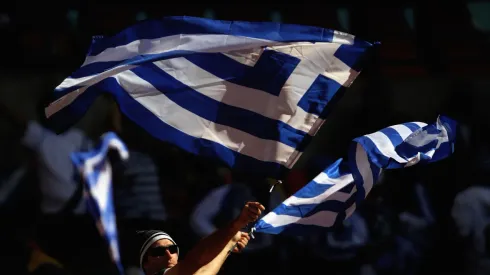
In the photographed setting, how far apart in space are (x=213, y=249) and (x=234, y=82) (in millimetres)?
1299

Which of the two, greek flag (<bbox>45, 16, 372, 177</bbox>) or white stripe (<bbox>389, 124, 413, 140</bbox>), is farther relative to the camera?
white stripe (<bbox>389, 124, 413, 140</bbox>)

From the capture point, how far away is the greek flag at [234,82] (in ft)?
21.2

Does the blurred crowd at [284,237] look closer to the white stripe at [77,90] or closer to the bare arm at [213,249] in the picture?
the white stripe at [77,90]

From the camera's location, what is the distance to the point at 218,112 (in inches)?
260

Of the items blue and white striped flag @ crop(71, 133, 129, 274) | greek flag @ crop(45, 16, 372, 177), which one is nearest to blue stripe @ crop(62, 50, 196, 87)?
greek flag @ crop(45, 16, 372, 177)

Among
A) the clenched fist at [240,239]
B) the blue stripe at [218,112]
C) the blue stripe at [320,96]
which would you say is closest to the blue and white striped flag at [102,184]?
the blue stripe at [218,112]

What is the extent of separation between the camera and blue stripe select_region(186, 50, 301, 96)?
6.53m

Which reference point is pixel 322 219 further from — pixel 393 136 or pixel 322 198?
pixel 393 136

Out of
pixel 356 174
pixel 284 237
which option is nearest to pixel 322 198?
pixel 356 174

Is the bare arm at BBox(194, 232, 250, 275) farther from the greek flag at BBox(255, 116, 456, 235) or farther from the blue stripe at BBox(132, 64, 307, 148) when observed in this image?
the blue stripe at BBox(132, 64, 307, 148)

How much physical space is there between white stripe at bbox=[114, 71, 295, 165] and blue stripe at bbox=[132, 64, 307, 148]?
0.08 ft

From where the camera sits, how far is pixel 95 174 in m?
8.42

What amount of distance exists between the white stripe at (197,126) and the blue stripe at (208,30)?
21 centimetres

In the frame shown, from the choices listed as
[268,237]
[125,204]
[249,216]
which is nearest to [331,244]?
[268,237]
